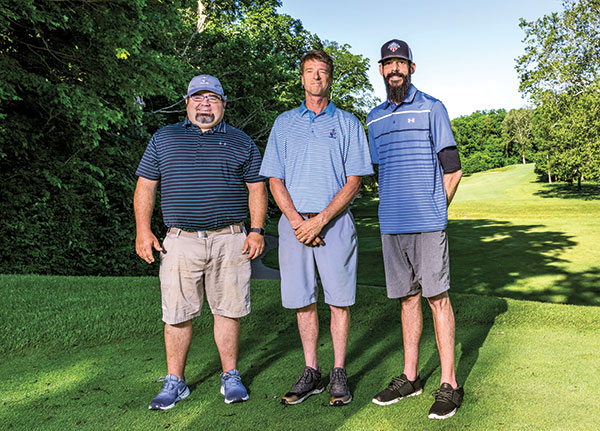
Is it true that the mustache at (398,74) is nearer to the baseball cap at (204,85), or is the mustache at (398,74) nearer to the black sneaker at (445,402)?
the baseball cap at (204,85)

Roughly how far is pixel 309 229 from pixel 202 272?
2.57ft

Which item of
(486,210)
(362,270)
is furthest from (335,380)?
(486,210)

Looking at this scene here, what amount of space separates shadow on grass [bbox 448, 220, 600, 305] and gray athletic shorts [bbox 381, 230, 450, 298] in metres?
7.57

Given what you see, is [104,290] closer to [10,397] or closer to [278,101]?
[10,397]

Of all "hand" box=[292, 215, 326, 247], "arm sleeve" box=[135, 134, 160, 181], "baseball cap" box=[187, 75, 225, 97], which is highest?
"baseball cap" box=[187, 75, 225, 97]

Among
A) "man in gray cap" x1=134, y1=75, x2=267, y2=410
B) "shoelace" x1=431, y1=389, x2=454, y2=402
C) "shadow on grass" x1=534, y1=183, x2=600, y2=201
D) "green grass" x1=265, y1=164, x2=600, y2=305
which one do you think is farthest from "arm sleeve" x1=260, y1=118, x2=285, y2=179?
"shadow on grass" x1=534, y1=183, x2=600, y2=201

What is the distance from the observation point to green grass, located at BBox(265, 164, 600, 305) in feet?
35.8

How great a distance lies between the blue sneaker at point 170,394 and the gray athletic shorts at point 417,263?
1451mm

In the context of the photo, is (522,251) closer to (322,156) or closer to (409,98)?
(409,98)

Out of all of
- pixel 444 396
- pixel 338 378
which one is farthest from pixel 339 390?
pixel 444 396

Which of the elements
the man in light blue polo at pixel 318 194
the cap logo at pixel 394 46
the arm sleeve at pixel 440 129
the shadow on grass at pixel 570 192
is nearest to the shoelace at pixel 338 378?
the man in light blue polo at pixel 318 194

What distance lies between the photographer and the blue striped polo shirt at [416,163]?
309 centimetres

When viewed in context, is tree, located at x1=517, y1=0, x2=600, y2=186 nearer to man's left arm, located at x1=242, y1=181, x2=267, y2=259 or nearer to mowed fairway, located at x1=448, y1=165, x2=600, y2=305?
mowed fairway, located at x1=448, y1=165, x2=600, y2=305

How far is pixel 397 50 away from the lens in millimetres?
3182
